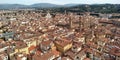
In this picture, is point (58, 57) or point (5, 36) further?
point (5, 36)

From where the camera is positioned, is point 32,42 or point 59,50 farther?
point 32,42

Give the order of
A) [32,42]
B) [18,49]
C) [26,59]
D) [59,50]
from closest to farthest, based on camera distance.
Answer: [26,59], [18,49], [59,50], [32,42]

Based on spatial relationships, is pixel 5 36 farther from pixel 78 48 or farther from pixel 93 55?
pixel 93 55

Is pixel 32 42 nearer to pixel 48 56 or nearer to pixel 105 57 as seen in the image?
pixel 48 56

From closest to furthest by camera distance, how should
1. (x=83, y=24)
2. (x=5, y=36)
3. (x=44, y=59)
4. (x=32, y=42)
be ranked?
(x=44, y=59) < (x=32, y=42) < (x=5, y=36) < (x=83, y=24)

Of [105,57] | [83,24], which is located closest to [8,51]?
[105,57]

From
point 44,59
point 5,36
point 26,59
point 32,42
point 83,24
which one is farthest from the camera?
point 83,24

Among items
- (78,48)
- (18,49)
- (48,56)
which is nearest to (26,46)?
(18,49)

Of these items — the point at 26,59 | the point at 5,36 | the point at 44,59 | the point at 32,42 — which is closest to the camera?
the point at 44,59
